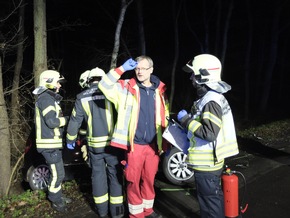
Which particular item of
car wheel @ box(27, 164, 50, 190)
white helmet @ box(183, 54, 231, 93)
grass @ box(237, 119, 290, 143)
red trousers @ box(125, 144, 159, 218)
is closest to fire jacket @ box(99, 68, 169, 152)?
red trousers @ box(125, 144, 159, 218)

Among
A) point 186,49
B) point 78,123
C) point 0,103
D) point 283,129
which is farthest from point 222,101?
point 186,49

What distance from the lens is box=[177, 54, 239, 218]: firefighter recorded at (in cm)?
356

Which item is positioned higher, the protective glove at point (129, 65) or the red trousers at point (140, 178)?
the protective glove at point (129, 65)

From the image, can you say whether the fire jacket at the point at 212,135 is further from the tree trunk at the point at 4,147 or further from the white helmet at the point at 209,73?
the tree trunk at the point at 4,147

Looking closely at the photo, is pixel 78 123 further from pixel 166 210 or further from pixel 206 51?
pixel 206 51

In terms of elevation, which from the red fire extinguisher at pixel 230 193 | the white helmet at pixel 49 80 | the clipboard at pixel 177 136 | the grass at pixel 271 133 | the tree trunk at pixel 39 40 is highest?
the tree trunk at pixel 39 40

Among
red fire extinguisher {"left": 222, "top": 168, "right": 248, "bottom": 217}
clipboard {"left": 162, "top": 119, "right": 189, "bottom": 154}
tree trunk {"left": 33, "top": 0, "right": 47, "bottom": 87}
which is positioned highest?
tree trunk {"left": 33, "top": 0, "right": 47, "bottom": 87}

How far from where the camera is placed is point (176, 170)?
19.3 feet

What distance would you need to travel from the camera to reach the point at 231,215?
156 inches

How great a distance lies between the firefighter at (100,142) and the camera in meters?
4.52

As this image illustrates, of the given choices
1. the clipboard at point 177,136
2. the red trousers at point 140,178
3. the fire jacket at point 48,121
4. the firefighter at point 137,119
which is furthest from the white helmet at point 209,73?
the fire jacket at point 48,121

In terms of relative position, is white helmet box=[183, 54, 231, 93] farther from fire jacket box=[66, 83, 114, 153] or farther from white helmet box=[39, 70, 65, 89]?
white helmet box=[39, 70, 65, 89]

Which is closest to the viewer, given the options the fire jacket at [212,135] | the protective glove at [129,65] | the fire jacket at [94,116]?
the fire jacket at [212,135]

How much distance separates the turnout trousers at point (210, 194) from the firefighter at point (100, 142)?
1.33 meters
